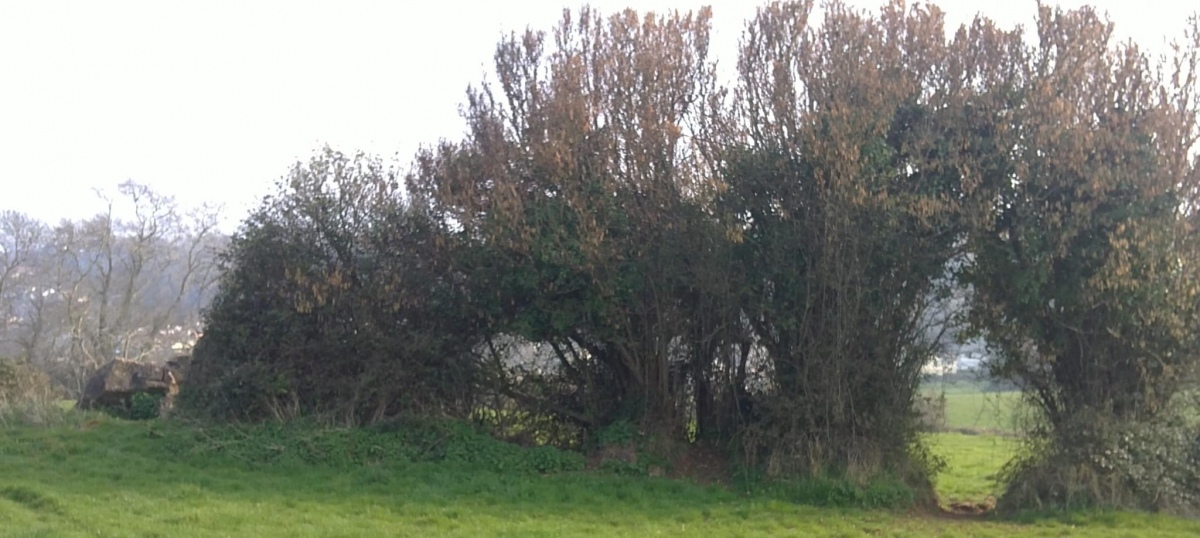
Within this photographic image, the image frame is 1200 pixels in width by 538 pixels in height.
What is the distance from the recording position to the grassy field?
1143 cm

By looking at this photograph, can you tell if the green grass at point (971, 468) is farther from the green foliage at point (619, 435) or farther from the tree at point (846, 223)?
the green foliage at point (619, 435)

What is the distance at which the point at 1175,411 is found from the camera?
1448 centimetres

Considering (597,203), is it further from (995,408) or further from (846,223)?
(995,408)

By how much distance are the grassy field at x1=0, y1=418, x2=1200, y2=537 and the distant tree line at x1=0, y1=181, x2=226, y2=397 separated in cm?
3320

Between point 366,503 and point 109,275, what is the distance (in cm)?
4123

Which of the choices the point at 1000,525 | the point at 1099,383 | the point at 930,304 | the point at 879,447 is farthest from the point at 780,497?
the point at 1099,383

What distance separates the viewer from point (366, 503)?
509 inches

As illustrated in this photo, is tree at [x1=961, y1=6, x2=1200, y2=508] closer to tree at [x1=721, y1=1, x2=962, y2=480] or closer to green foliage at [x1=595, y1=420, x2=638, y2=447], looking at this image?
tree at [x1=721, y1=1, x2=962, y2=480]

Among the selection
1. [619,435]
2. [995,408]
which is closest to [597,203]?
[619,435]

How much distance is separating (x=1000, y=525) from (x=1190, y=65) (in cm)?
720

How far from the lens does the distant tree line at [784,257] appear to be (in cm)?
1420

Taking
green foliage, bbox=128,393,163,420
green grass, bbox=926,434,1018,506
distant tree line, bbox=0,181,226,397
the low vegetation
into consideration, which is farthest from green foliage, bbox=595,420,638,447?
distant tree line, bbox=0,181,226,397

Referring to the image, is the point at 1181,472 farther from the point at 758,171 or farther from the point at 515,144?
the point at 515,144

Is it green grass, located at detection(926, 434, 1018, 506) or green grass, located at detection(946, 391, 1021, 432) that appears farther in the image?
green grass, located at detection(926, 434, 1018, 506)
